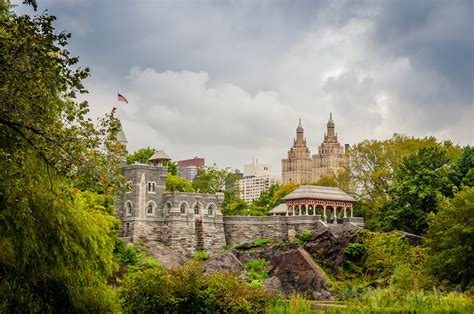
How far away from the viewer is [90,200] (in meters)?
40.0

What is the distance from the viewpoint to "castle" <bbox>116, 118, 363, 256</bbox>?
191 feet

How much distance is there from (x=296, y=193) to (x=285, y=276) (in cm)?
1228

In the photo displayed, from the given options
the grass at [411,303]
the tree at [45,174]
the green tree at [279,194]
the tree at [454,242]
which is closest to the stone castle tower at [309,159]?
the green tree at [279,194]

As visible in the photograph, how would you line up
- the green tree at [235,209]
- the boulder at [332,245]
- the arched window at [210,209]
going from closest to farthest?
the boulder at [332,245]
the arched window at [210,209]
the green tree at [235,209]

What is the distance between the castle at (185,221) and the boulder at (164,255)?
1.03m

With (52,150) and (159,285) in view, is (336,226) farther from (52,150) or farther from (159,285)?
(52,150)

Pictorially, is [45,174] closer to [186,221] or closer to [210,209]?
[186,221]

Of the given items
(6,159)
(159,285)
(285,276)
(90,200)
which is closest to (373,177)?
(285,276)

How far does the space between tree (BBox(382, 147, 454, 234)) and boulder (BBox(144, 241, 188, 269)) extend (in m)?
16.0

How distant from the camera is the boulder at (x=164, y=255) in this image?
5387 centimetres

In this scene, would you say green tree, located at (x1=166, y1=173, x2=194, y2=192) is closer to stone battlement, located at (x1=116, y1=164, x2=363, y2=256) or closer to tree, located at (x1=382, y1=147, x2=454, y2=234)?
stone battlement, located at (x1=116, y1=164, x2=363, y2=256)

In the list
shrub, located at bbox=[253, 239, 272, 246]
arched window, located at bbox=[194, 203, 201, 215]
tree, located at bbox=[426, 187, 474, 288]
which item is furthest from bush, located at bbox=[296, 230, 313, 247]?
tree, located at bbox=[426, 187, 474, 288]

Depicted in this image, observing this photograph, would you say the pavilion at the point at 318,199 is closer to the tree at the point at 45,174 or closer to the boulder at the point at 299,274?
the boulder at the point at 299,274

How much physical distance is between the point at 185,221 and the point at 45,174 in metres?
41.1
